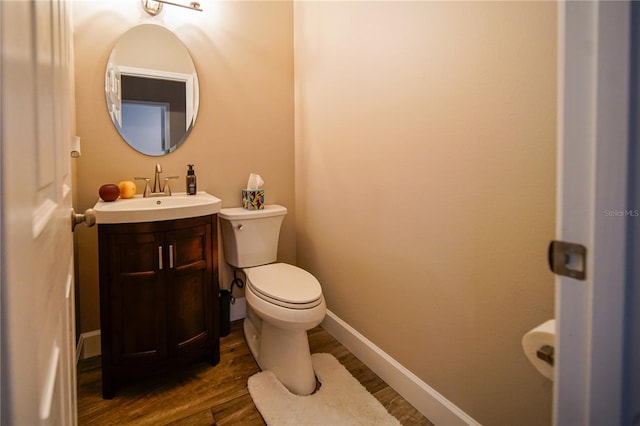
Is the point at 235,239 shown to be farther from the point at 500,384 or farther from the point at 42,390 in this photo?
the point at 42,390

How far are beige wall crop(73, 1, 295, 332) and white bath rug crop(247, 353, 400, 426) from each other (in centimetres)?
87

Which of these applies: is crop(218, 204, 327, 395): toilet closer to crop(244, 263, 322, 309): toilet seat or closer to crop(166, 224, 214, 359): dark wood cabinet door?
crop(244, 263, 322, 309): toilet seat

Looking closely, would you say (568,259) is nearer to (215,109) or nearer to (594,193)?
(594,193)

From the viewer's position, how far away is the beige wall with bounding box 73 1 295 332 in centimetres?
183

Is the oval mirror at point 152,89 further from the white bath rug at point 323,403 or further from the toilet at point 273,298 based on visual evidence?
the white bath rug at point 323,403

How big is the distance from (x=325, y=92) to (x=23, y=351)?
203 centimetres

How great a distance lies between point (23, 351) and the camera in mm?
Result: 330

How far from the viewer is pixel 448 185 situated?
1362 mm

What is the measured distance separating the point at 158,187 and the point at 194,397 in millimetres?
1178

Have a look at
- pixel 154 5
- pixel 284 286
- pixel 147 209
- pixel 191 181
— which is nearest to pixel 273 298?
pixel 284 286

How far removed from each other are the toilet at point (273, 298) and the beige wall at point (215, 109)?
12.0 inches

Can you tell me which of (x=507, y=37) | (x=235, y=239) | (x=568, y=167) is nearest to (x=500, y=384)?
(x=568, y=167)

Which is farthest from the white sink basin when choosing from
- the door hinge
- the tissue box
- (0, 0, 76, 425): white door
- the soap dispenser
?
the door hinge

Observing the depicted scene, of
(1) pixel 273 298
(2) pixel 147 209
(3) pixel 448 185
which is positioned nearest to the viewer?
(3) pixel 448 185
